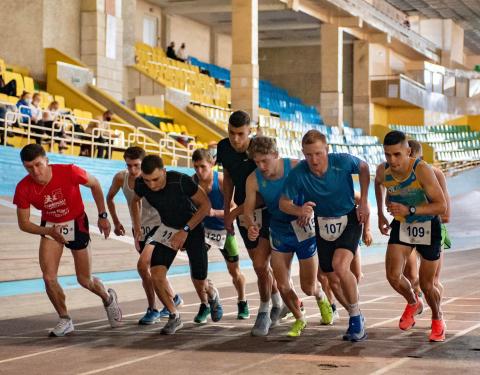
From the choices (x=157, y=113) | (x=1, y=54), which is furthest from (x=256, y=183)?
(x=157, y=113)

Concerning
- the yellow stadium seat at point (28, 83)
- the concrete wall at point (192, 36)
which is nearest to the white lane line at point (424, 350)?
the yellow stadium seat at point (28, 83)

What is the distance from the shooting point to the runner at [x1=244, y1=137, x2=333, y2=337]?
30.3 feet

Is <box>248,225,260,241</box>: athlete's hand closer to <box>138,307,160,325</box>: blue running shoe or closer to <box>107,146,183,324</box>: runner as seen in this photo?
<box>107,146,183,324</box>: runner

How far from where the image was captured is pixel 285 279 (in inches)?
366

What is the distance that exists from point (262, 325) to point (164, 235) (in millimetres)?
1341

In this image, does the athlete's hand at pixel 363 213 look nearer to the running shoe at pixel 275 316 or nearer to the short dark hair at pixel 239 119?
the short dark hair at pixel 239 119

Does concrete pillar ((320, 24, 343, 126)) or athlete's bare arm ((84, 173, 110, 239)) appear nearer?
athlete's bare arm ((84, 173, 110, 239))

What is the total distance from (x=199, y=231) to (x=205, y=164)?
81 centimetres

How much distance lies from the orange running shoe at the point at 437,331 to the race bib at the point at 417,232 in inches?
27.2

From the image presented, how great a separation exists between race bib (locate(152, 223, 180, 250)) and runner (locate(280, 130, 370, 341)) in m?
1.42

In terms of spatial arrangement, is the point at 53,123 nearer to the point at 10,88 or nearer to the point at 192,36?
the point at 10,88

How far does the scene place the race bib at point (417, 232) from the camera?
29.2ft

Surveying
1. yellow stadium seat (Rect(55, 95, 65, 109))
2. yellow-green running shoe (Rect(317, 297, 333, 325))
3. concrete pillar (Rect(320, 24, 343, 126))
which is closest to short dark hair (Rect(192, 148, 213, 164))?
yellow-green running shoe (Rect(317, 297, 333, 325))

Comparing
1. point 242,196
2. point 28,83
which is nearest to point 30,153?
point 242,196
